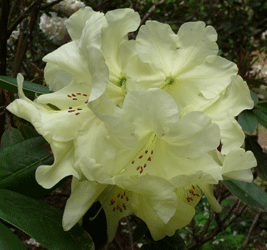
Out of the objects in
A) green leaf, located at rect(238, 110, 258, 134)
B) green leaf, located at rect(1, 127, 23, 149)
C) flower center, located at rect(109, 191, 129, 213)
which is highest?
flower center, located at rect(109, 191, 129, 213)

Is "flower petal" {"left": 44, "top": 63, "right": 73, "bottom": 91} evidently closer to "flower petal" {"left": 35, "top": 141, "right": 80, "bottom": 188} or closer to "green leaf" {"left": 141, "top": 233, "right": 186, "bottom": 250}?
"flower petal" {"left": 35, "top": 141, "right": 80, "bottom": 188}

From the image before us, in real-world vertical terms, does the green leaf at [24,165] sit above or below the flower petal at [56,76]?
below

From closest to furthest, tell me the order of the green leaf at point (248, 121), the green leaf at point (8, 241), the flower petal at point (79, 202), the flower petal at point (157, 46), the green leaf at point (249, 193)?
the green leaf at point (8, 241) < the flower petal at point (79, 202) < the flower petal at point (157, 46) < the green leaf at point (249, 193) < the green leaf at point (248, 121)

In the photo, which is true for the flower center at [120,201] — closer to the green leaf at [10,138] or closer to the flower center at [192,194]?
the flower center at [192,194]

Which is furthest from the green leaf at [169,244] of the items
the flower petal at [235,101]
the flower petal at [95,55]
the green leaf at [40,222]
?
the flower petal at [95,55]

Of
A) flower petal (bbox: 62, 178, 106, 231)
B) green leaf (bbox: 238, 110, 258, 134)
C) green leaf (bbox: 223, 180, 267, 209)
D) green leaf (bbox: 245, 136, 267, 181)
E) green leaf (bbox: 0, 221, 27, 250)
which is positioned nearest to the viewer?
green leaf (bbox: 0, 221, 27, 250)

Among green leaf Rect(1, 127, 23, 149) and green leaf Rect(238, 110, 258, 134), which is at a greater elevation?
green leaf Rect(238, 110, 258, 134)

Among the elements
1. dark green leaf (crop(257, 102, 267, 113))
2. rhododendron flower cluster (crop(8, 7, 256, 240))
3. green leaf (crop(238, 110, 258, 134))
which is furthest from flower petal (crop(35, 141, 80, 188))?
dark green leaf (crop(257, 102, 267, 113))

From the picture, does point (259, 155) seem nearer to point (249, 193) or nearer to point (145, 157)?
point (249, 193)
